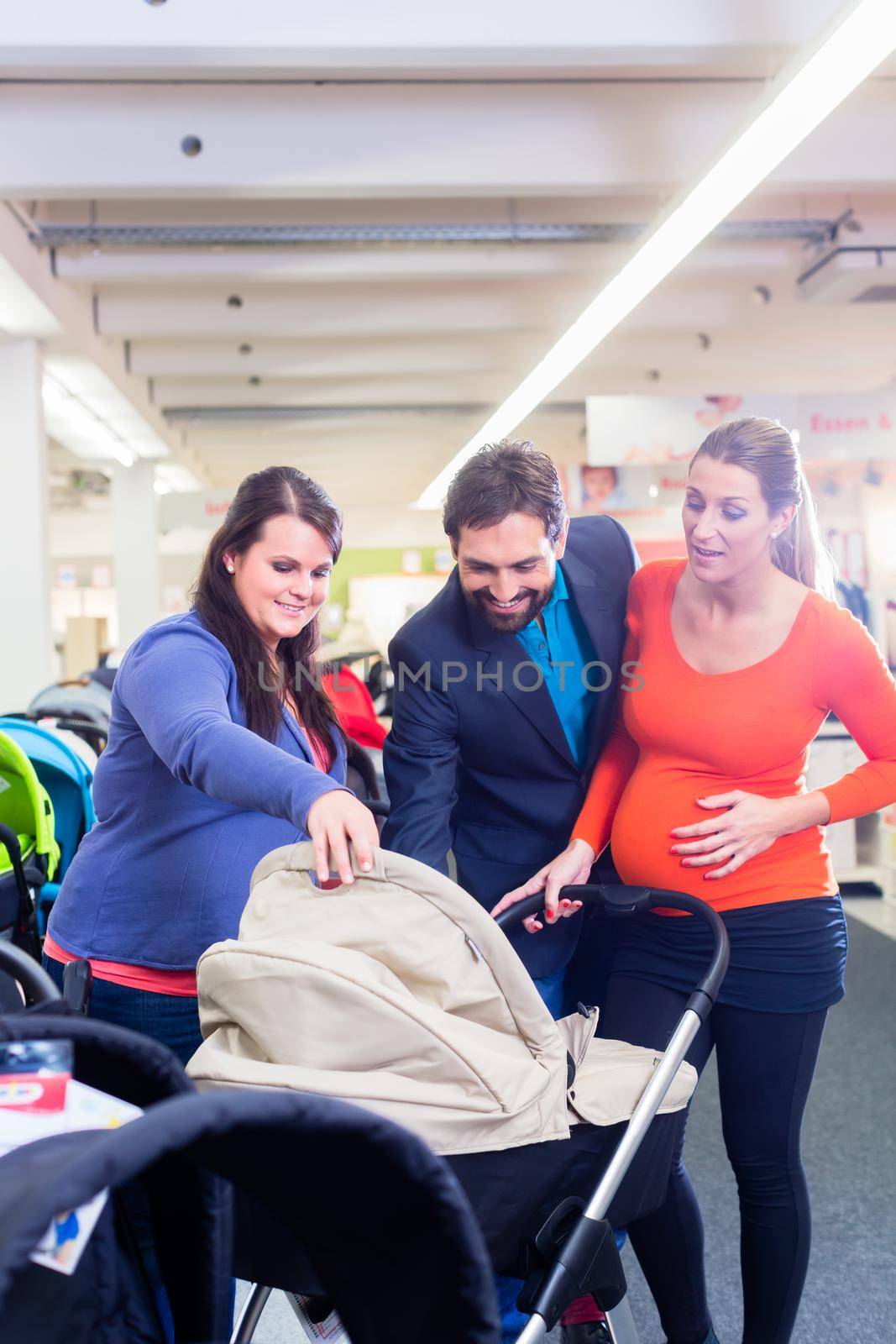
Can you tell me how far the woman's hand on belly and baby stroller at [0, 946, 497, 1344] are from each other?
110cm

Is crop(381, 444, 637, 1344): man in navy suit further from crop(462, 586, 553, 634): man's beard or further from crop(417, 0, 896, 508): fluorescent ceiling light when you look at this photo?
crop(417, 0, 896, 508): fluorescent ceiling light

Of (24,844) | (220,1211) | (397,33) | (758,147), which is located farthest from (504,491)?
(758,147)

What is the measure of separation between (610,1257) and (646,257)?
4.97 metres

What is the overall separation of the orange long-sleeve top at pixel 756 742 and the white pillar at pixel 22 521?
21.5 feet

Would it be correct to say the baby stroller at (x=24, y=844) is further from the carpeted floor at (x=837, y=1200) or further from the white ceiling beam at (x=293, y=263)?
the white ceiling beam at (x=293, y=263)

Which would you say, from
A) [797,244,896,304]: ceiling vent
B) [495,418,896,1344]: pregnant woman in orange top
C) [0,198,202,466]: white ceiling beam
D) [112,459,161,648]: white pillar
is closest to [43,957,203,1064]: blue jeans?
[495,418,896,1344]: pregnant woman in orange top

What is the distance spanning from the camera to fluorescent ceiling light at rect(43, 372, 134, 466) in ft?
30.2

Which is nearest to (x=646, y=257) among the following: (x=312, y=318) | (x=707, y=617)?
(x=312, y=318)

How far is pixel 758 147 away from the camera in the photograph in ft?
14.0

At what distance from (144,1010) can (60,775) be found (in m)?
2.37

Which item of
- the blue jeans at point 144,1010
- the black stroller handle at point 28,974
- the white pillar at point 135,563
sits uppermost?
the white pillar at point 135,563

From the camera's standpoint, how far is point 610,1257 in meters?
1.47

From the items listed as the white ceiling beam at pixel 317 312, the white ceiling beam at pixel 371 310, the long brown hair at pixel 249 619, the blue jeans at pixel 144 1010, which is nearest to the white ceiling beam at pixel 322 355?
the white ceiling beam at pixel 371 310

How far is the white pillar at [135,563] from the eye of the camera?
12000 mm
